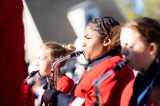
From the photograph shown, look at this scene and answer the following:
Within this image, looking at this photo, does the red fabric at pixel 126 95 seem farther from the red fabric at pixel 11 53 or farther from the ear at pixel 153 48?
the red fabric at pixel 11 53

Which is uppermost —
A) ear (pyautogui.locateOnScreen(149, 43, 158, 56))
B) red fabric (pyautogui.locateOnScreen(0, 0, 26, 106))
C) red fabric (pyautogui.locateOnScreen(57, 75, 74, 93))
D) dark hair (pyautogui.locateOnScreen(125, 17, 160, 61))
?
red fabric (pyautogui.locateOnScreen(0, 0, 26, 106))

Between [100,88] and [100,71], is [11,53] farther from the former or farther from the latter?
[100,71]

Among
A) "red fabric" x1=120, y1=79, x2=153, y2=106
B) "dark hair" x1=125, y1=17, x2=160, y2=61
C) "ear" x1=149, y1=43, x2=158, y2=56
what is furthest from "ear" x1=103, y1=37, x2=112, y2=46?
"ear" x1=149, y1=43, x2=158, y2=56

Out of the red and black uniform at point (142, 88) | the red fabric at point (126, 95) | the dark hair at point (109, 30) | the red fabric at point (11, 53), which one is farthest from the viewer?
the dark hair at point (109, 30)

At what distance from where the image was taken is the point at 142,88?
3.82 metres

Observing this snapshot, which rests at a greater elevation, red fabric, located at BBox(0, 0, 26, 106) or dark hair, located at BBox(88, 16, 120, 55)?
red fabric, located at BBox(0, 0, 26, 106)

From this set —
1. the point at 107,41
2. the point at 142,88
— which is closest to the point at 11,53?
the point at 142,88

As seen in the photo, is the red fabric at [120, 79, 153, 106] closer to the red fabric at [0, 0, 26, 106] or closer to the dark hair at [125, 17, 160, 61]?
the dark hair at [125, 17, 160, 61]

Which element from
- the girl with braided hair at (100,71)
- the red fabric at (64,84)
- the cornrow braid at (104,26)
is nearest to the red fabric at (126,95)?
the girl with braided hair at (100,71)

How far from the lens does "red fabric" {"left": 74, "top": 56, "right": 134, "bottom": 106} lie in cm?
440

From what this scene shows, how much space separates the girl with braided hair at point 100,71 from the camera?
14.5ft

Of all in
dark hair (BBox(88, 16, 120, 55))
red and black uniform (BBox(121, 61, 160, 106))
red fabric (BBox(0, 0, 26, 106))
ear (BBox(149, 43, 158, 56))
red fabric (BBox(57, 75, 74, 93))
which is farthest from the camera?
red fabric (BBox(57, 75, 74, 93))

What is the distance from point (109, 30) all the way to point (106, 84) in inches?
23.7

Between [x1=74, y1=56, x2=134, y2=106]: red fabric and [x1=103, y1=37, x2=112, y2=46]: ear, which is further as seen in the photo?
[x1=103, y1=37, x2=112, y2=46]: ear
